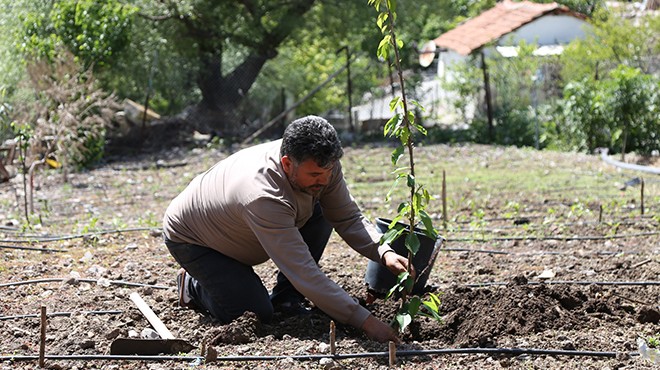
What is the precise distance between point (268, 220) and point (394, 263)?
2.31 ft

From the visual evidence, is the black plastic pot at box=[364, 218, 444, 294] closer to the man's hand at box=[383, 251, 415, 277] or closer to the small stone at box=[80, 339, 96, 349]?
the man's hand at box=[383, 251, 415, 277]

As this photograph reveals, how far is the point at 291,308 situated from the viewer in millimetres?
4875

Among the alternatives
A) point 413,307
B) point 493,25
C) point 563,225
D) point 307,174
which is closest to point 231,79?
point 493,25

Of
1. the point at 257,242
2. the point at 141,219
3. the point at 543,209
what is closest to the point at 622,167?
the point at 543,209

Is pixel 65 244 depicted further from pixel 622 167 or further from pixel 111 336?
pixel 622 167

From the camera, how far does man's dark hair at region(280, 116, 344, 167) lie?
406 centimetres

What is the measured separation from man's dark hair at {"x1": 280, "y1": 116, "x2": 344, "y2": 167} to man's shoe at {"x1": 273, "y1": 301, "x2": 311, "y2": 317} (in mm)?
1039

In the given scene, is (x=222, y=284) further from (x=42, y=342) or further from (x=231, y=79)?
(x=231, y=79)

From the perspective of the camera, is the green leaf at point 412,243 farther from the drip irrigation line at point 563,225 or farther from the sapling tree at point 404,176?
the drip irrigation line at point 563,225

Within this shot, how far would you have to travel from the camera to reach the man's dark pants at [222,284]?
4578 mm

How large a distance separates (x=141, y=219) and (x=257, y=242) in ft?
12.2

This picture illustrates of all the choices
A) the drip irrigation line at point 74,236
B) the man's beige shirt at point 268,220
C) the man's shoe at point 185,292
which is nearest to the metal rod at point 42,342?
the man's beige shirt at point 268,220

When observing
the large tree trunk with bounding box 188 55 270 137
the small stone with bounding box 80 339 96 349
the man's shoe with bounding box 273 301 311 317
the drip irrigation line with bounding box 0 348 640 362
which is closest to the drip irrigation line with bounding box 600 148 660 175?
the large tree trunk with bounding box 188 55 270 137

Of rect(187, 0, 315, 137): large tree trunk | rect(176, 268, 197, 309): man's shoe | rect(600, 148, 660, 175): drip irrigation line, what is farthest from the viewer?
rect(187, 0, 315, 137): large tree trunk
